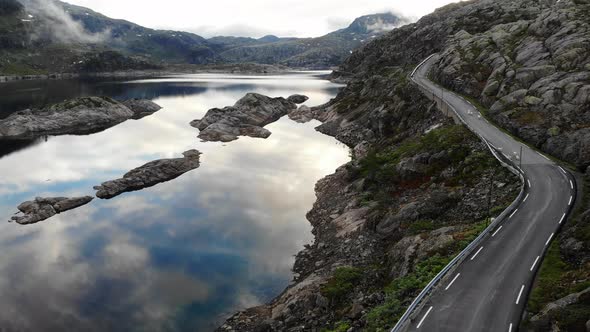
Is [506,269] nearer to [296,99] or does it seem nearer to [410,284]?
[410,284]

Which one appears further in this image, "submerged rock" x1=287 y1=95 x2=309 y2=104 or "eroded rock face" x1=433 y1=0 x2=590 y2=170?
"submerged rock" x1=287 y1=95 x2=309 y2=104

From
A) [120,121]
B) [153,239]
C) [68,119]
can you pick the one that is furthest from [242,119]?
[153,239]

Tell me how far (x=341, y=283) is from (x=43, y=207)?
50681 mm

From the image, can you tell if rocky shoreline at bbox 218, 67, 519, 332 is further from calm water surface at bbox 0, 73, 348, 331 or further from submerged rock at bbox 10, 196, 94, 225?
submerged rock at bbox 10, 196, 94, 225

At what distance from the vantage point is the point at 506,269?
30.5m

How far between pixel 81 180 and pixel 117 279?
42.4m

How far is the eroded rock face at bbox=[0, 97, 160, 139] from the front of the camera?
11875cm

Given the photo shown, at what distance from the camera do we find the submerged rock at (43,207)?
198ft

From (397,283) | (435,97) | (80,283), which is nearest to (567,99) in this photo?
(435,97)

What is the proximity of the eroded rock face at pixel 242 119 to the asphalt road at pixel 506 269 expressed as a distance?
3277 inches

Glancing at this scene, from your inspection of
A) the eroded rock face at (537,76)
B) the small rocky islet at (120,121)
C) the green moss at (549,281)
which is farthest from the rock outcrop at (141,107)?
the green moss at (549,281)

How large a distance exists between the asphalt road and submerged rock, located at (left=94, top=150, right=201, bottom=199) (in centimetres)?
6056

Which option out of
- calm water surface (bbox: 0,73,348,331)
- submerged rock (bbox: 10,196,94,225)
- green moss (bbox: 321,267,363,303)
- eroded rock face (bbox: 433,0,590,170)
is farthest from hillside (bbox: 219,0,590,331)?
submerged rock (bbox: 10,196,94,225)

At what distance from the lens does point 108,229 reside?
5747 cm
